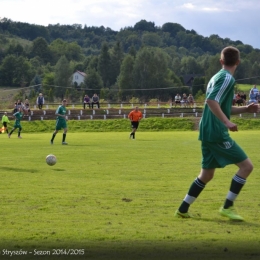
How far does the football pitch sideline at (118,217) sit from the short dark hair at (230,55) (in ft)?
6.90

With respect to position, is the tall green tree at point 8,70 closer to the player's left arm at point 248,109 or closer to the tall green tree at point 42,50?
the tall green tree at point 42,50

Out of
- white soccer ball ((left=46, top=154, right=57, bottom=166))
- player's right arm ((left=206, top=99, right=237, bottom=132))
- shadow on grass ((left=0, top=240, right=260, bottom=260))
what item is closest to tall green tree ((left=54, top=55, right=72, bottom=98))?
white soccer ball ((left=46, top=154, right=57, bottom=166))

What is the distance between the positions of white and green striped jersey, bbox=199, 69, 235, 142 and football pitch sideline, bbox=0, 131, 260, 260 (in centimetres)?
114

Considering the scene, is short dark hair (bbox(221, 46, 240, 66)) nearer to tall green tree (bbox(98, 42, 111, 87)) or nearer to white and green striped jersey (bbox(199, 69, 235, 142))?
white and green striped jersey (bbox(199, 69, 235, 142))

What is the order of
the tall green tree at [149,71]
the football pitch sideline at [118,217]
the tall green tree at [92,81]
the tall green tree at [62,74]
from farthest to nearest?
the tall green tree at [62,74] → the tall green tree at [149,71] → the tall green tree at [92,81] → the football pitch sideline at [118,217]

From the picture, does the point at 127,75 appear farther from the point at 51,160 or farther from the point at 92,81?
the point at 51,160

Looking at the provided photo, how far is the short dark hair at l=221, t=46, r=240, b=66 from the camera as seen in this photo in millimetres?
8094

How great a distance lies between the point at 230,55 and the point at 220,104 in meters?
Result: 0.67

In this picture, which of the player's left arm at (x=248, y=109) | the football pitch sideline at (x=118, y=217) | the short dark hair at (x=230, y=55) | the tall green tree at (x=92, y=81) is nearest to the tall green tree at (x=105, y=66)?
the tall green tree at (x=92, y=81)

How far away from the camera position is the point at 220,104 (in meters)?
8.00

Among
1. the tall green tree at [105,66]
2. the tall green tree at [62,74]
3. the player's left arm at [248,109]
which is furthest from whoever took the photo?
the tall green tree at [105,66]

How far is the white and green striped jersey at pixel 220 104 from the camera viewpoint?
7.96 m

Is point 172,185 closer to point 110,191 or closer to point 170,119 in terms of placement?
point 110,191

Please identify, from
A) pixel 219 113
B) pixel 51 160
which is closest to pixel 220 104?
pixel 219 113
